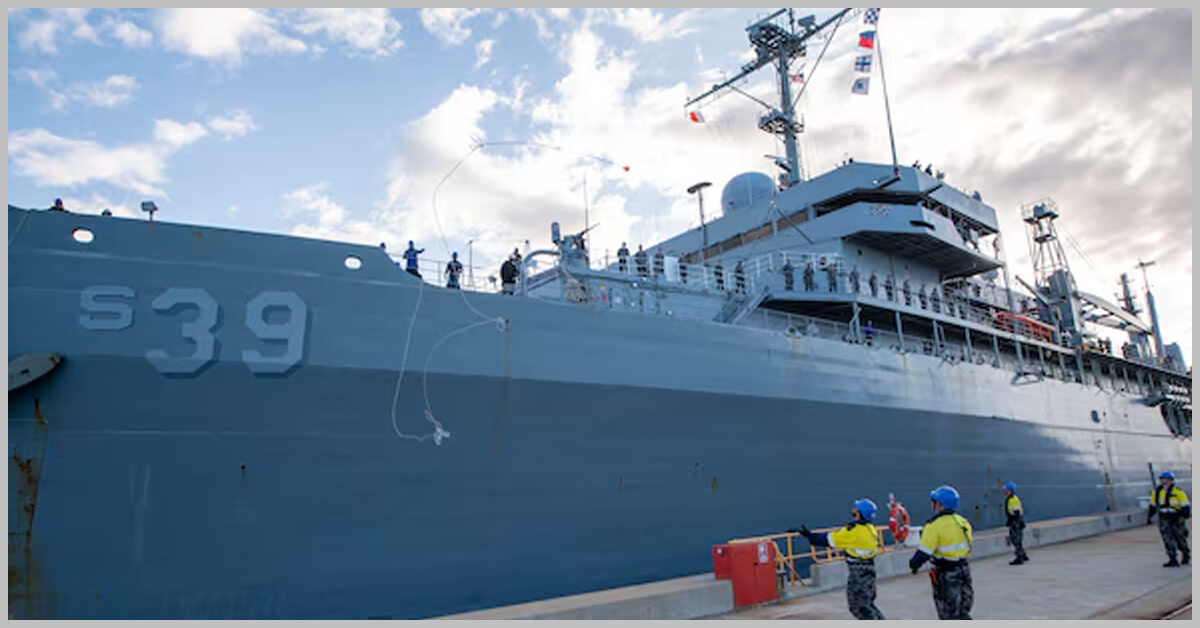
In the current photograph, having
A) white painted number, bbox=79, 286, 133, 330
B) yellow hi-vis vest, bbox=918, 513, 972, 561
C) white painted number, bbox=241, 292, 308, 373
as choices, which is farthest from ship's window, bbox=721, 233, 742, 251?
white painted number, bbox=79, 286, 133, 330

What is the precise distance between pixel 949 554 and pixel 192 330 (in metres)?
7.31

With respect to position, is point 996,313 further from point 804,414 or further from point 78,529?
point 78,529

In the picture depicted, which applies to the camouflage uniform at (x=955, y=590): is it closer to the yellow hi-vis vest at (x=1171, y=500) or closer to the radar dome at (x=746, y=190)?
the yellow hi-vis vest at (x=1171, y=500)

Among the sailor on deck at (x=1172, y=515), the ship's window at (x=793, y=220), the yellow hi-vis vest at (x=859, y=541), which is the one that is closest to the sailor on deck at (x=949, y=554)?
the yellow hi-vis vest at (x=859, y=541)

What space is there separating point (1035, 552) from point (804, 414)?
4885 mm

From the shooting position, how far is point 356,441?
324 inches

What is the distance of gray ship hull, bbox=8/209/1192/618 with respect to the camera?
7.23 meters

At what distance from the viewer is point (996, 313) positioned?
800 inches

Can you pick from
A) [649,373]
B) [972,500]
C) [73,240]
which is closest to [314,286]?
[73,240]

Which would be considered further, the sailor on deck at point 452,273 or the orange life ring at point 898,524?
the orange life ring at point 898,524

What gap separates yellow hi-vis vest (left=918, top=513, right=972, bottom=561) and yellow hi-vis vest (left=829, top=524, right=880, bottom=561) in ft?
2.09

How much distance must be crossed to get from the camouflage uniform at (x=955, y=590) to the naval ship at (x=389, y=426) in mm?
4741

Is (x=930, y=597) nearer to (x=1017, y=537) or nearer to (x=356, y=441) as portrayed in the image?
(x=1017, y=537)

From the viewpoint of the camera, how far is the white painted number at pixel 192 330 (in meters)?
7.56
